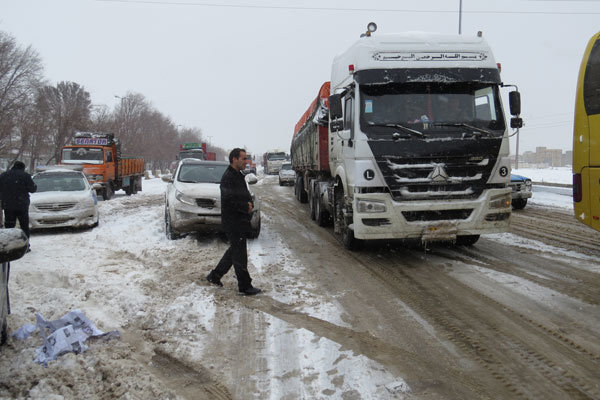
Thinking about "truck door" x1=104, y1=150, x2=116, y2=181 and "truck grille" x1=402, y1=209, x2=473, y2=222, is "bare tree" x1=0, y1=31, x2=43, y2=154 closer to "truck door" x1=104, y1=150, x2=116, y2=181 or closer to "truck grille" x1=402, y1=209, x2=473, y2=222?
"truck door" x1=104, y1=150, x2=116, y2=181

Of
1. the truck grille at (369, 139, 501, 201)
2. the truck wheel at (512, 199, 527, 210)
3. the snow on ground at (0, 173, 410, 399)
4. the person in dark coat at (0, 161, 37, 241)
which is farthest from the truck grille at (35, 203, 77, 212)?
the truck wheel at (512, 199, 527, 210)

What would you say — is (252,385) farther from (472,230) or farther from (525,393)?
(472,230)

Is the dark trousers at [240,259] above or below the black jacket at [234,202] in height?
below

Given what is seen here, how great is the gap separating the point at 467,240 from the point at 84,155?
19404 mm

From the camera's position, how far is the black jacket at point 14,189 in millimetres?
8961

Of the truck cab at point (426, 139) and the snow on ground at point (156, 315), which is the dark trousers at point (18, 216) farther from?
the truck cab at point (426, 139)

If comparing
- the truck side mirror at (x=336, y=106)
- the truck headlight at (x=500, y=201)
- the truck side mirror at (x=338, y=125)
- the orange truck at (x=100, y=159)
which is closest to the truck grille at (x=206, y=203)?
the truck side mirror at (x=338, y=125)

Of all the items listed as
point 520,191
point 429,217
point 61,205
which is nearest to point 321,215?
point 429,217

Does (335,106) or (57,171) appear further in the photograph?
(57,171)

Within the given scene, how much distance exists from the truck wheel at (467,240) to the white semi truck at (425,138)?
130 centimetres

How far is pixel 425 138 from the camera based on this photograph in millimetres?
7062

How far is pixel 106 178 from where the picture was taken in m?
22.1

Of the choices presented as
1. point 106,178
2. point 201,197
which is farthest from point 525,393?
point 106,178

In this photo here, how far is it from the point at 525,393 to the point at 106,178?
21.9m
